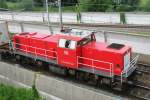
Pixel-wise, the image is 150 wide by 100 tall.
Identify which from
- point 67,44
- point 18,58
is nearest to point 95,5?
point 18,58

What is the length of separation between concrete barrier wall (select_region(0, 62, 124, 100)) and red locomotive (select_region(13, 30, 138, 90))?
1.17 metres

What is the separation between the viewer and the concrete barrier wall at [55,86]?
1691 cm

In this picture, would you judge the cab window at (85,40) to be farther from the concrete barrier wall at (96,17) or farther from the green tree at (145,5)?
the green tree at (145,5)

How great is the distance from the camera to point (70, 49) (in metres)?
20.0

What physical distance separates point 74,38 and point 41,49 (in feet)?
10.5

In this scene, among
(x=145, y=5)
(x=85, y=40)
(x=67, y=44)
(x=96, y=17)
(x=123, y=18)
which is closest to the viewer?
(x=67, y=44)

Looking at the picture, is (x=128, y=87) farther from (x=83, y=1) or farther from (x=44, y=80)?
(x=83, y=1)

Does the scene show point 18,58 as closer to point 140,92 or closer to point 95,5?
point 140,92

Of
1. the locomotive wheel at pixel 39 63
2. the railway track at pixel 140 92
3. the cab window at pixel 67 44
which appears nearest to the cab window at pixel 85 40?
the cab window at pixel 67 44

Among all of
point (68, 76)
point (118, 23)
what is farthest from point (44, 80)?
point (118, 23)

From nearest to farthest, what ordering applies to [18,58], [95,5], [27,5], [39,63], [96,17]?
[39,63] < [18,58] < [96,17] < [95,5] < [27,5]

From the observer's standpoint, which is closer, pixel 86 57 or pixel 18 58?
pixel 86 57

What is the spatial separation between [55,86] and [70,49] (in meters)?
2.70

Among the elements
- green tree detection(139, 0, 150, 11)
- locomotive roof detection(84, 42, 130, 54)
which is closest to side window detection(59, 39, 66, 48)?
locomotive roof detection(84, 42, 130, 54)
